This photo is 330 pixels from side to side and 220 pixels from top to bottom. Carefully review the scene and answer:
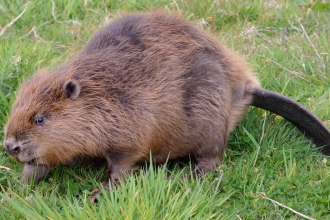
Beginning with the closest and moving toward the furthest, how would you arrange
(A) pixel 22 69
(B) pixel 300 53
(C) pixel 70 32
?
1. (A) pixel 22 69
2. (B) pixel 300 53
3. (C) pixel 70 32

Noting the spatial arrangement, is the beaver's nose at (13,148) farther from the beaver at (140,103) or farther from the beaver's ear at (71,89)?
the beaver's ear at (71,89)

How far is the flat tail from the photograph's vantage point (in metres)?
3.43

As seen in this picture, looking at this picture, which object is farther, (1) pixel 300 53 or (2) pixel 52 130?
(1) pixel 300 53

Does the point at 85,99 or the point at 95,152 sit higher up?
the point at 85,99

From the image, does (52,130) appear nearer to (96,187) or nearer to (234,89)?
(96,187)

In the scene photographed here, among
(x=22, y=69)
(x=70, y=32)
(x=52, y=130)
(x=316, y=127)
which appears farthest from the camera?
(x=70, y=32)

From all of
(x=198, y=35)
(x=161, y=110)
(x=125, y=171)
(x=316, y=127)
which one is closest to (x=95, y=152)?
(x=125, y=171)

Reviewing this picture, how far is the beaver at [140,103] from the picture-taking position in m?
3.01

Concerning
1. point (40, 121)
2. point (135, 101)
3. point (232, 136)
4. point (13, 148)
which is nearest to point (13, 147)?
point (13, 148)

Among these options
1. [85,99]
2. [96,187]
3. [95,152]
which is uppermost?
[85,99]

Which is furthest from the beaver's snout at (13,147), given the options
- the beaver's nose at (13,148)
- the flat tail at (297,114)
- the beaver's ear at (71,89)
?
the flat tail at (297,114)

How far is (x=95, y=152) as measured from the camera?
311 centimetres

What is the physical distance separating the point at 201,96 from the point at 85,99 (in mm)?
671

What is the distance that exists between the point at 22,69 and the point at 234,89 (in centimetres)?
136
